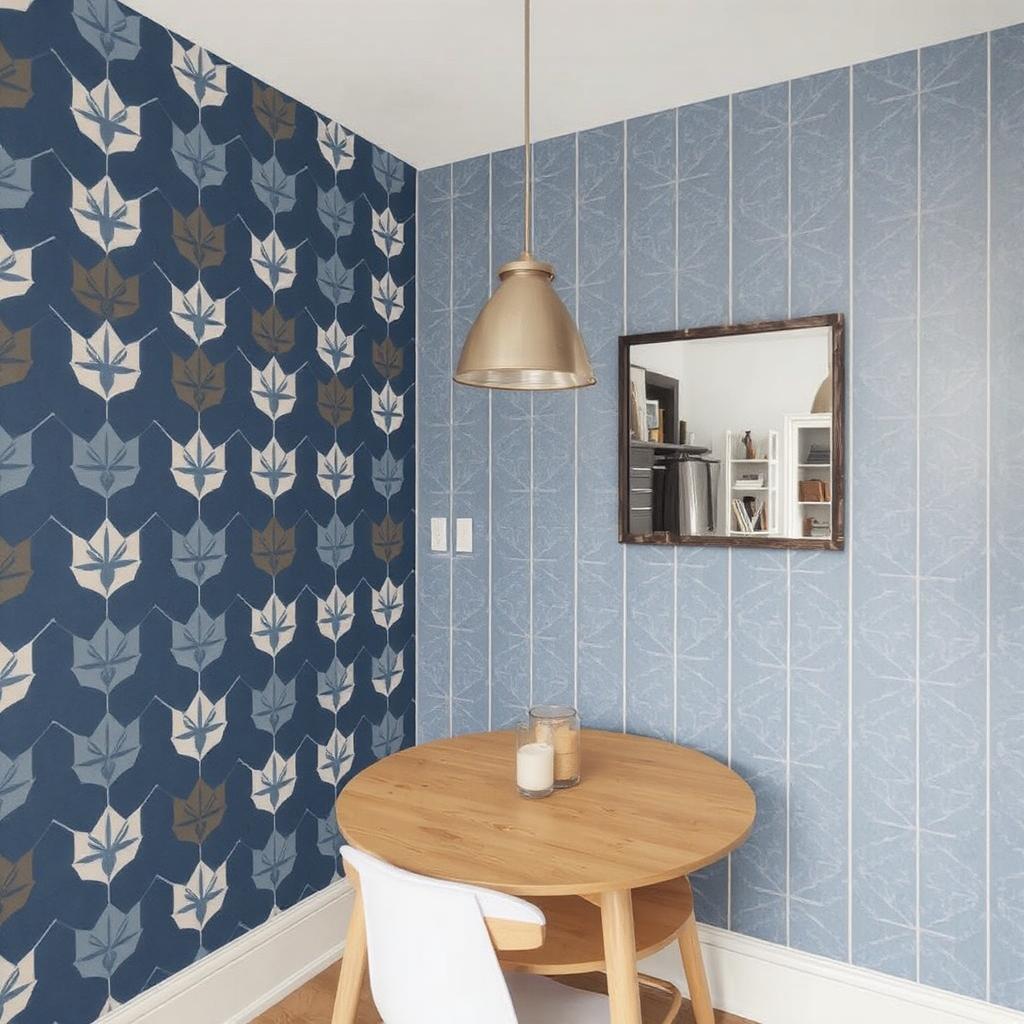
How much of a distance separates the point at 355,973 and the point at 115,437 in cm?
130

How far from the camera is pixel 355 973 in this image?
1.76m

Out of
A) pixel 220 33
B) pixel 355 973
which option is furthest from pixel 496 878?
pixel 220 33

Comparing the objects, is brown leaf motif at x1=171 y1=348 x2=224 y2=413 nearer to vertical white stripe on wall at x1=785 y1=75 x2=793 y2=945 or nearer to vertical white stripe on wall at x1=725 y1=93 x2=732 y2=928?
vertical white stripe on wall at x1=725 y1=93 x2=732 y2=928

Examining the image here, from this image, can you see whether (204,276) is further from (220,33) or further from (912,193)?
(912,193)

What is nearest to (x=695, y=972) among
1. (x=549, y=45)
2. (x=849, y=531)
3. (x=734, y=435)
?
(x=849, y=531)

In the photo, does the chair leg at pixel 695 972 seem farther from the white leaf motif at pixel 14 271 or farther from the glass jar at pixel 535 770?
the white leaf motif at pixel 14 271

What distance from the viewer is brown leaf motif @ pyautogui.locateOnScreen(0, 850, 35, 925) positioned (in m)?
1.71

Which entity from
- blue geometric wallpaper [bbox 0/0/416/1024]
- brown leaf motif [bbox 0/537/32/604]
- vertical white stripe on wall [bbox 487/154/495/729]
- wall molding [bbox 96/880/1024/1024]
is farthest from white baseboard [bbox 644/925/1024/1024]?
brown leaf motif [bbox 0/537/32/604]

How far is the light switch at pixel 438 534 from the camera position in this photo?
2867 millimetres

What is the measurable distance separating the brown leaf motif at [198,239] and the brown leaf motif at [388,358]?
66cm

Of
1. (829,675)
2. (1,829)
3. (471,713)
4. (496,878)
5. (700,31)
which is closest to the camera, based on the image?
(496,878)

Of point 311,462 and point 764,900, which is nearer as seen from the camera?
point 764,900

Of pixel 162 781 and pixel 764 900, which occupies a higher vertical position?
pixel 162 781

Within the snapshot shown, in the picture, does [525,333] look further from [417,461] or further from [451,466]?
[417,461]
